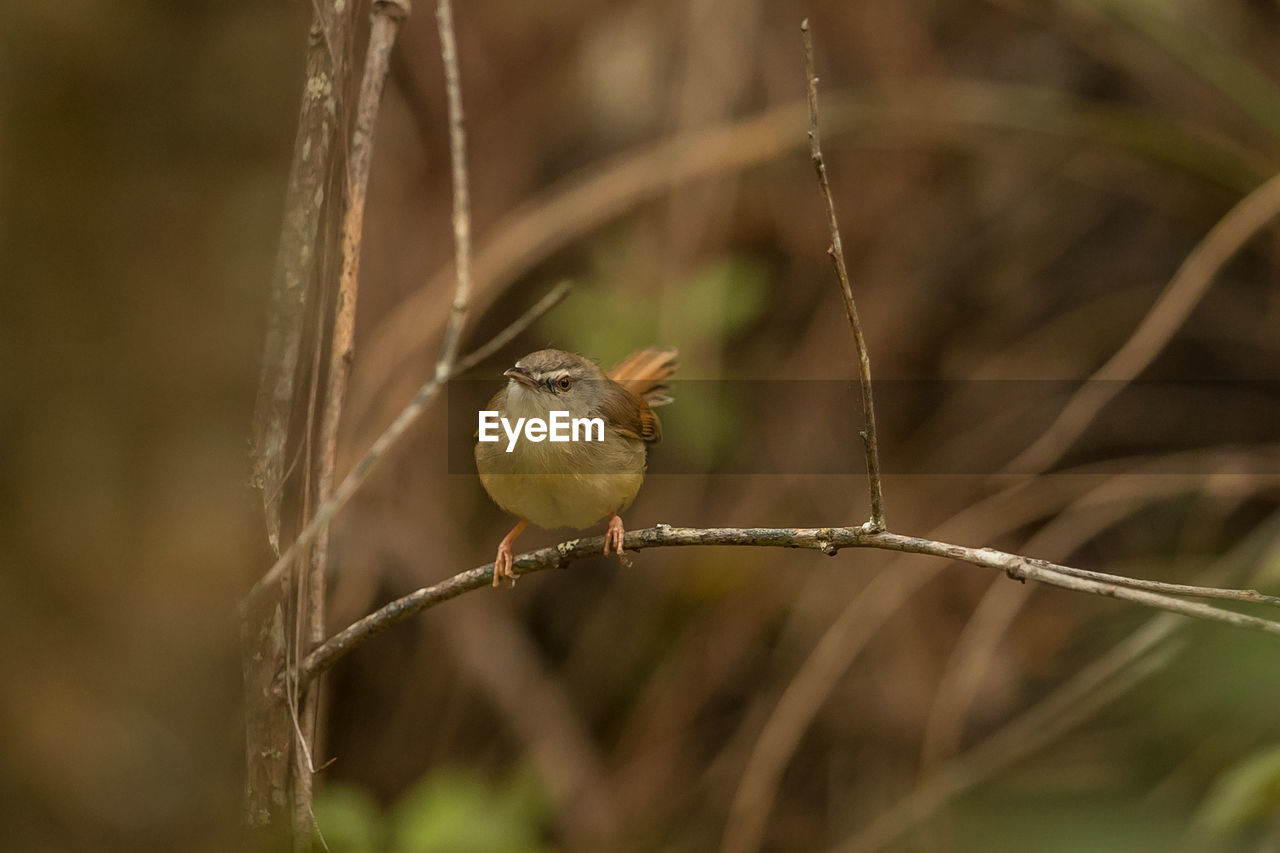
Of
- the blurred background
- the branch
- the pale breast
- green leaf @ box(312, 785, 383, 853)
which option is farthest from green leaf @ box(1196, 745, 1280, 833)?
green leaf @ box(312, 785, 383, 853)

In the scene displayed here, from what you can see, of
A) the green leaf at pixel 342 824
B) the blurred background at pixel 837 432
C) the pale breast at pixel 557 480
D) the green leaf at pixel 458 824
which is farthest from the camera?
the blurred background at pixel 837 432

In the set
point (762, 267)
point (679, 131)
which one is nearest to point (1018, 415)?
point (762, 267)

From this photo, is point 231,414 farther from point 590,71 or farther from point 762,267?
point 590,71

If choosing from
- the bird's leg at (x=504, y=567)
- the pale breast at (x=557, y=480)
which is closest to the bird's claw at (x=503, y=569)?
the bird's leg at (x=504, y=567)

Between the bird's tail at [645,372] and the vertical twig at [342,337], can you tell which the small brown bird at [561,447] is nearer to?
the bird's tail at [645,372]

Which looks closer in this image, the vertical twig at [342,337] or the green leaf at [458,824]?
the vertical twig at [342,337]

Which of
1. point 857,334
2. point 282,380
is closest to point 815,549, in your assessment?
point 857,334

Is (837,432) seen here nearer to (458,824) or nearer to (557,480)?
(557,480)
